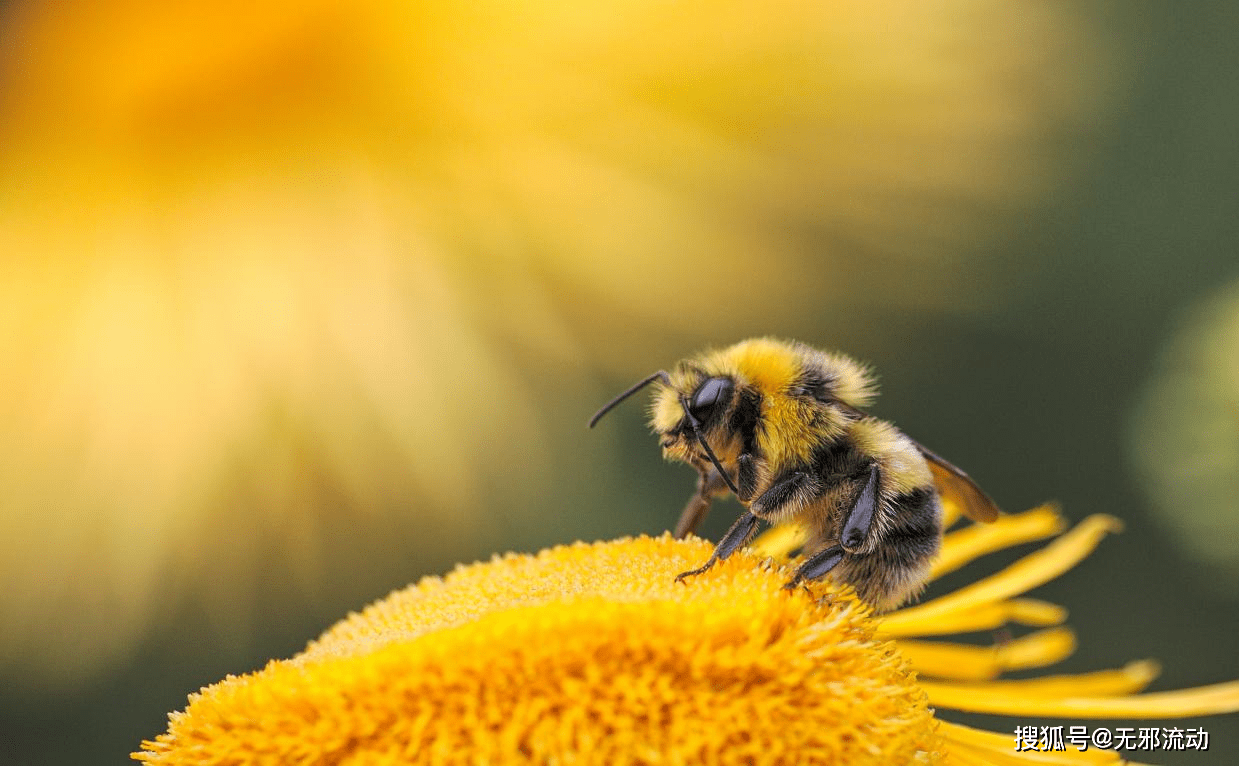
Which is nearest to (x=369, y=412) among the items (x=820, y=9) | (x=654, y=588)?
(x=820, y=9)

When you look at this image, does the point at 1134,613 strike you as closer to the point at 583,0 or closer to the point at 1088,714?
the point at 1088,714

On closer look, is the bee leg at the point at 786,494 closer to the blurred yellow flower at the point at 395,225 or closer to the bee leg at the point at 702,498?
the bee leg at the point at 702,498

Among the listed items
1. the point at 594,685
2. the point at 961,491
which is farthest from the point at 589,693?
the point at 961,491

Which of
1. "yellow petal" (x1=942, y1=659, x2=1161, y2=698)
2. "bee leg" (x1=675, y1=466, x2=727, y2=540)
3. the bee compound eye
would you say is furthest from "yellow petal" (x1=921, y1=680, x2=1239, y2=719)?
the bee compound eye

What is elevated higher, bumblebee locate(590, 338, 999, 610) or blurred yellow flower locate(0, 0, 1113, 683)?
blurred yellow flower locate(0, 0, 1113, 683)

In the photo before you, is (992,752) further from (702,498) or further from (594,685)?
(594,685)

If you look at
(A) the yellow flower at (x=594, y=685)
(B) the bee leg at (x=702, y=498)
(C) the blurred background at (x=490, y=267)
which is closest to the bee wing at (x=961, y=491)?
(B) the bee leg at (x=702, y=498)

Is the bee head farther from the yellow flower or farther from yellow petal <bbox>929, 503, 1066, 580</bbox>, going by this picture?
yellow petal <bbox>929, 503, 1066, 580</bbox>
